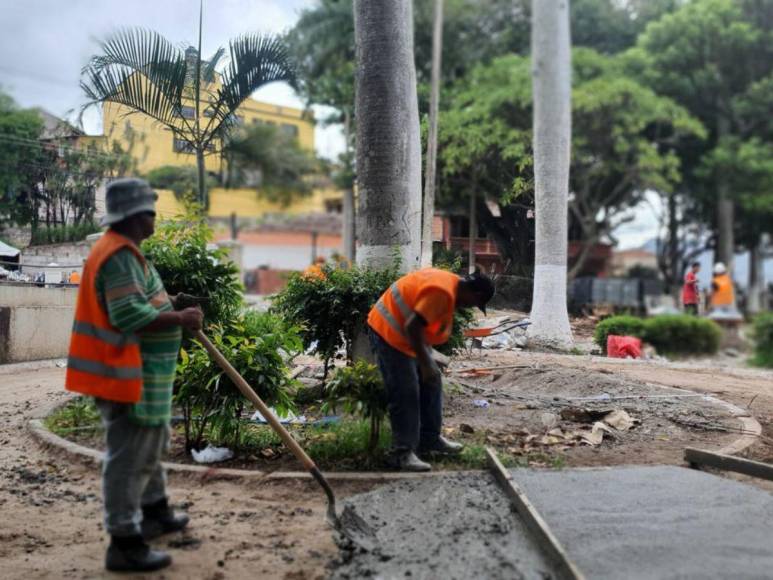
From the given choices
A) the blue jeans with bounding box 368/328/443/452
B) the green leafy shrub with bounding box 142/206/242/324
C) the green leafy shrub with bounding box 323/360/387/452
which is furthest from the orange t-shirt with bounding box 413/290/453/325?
the green leafy shrub with bounding box 142/206/242/324

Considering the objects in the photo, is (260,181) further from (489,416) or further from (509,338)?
(489,416)

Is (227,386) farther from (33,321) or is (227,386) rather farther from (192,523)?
(33,321)

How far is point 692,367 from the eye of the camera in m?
10.9

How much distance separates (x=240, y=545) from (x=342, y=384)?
1275 mm

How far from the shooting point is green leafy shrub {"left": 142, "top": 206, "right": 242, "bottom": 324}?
20.0 ft

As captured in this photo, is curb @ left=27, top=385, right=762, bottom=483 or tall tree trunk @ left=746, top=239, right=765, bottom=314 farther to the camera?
tall tree trunk @ left=746, top=239, right=765, bottom=314

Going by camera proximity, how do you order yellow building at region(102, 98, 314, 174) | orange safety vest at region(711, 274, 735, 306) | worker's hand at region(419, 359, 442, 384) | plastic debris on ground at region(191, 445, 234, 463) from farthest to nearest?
orange safety vest at region(711, 274, 735, 306) < yellow building at region(102, 98, 314, 174) < plastic debris on ground at region(191, 445, 234, 463) < worker's hand at region(419, 359, 442, 384)

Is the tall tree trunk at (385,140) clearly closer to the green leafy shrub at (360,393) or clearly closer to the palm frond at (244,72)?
the green leafy shrub at (360,393)

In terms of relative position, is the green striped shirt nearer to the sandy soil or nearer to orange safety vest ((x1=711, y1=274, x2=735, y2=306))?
the sandy soil

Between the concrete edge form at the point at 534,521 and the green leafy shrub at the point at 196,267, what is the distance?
2757 millimetres

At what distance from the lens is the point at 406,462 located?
14.7 ft

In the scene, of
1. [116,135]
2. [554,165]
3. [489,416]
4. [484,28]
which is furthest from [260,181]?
[489,416]

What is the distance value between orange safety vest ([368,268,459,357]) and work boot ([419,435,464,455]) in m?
0.72

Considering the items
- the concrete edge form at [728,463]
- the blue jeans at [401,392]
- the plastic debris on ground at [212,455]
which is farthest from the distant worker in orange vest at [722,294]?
the plastic debris on ground at [212,455]
